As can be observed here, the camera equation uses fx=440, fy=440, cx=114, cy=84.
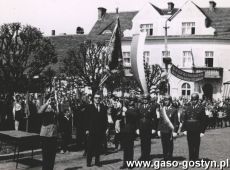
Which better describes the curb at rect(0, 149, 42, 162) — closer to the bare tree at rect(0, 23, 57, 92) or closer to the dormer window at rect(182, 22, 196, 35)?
the bare tree at rect(0, 23, 57, 92)

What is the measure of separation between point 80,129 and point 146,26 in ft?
103

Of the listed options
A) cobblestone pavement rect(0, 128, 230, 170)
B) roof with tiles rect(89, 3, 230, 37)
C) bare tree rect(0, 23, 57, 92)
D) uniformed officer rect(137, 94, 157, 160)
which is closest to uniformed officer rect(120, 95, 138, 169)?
uniformed officer rect(137, 94, 157, 160)

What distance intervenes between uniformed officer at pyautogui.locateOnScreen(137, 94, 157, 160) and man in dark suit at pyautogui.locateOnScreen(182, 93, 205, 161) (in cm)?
93

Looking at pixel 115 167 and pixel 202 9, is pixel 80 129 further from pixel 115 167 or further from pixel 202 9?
pixel 202 9

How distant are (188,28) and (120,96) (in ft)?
57.6

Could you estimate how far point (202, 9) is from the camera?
4684cm

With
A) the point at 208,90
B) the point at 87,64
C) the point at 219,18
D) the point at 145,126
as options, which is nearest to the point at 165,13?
the point at 219,18

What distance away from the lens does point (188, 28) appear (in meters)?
43.4

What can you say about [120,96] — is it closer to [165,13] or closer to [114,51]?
[114,51]

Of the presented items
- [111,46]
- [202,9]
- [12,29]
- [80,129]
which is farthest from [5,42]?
[202,9]

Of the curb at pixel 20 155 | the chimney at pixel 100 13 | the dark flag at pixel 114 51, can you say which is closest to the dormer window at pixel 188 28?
the chimney at pixel 100 13

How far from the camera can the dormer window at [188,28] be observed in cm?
4334

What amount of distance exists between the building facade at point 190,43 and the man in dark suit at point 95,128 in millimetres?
30397

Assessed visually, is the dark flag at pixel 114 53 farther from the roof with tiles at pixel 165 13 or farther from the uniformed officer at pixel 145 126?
the roof with tiles at pixel 165 13
